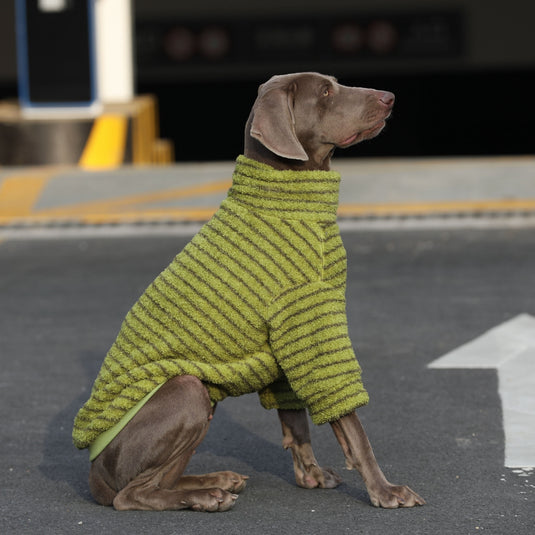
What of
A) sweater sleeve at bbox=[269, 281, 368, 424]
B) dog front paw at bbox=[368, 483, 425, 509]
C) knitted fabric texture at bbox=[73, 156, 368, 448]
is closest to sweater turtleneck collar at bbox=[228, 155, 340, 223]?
knitted fabric texture at bbox=[73, 156, 368, 448]

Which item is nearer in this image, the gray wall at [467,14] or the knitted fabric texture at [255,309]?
the knitted fabric texture at [255,309]

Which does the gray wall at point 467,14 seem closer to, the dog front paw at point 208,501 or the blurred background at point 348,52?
the blurred background at point 348,52

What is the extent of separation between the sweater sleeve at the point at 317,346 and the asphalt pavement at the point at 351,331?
1.22 feet

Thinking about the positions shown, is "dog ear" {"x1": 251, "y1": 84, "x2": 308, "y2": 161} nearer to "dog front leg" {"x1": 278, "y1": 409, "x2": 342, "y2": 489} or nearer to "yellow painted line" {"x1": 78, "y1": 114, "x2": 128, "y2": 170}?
"dog front leg" {"x1": 278, "y1": 409, "x2": 342, "y2": 489}

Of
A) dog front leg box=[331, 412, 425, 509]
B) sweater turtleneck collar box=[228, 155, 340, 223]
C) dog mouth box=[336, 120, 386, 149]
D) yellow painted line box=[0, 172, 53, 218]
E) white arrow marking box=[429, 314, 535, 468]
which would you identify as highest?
dog mouth box=[336, 120, 386, 149]

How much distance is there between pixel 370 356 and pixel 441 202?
4358 mm

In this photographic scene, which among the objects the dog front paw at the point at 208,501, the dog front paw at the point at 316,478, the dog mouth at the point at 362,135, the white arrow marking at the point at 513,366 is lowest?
the white arrow marking at the point at 513,366

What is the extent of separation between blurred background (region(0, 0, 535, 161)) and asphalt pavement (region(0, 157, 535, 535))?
10482mm

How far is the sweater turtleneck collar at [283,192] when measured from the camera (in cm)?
419

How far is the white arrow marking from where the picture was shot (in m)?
4.93

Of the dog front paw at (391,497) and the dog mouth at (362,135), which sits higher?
the dog mouth at (362,135)

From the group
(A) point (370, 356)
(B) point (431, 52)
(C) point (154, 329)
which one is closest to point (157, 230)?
(A) point (370, 356)

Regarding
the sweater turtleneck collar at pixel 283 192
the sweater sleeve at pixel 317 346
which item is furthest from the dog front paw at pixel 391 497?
the sweater turtleneck collar at pixel 283 192

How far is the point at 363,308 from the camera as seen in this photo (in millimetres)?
7473
